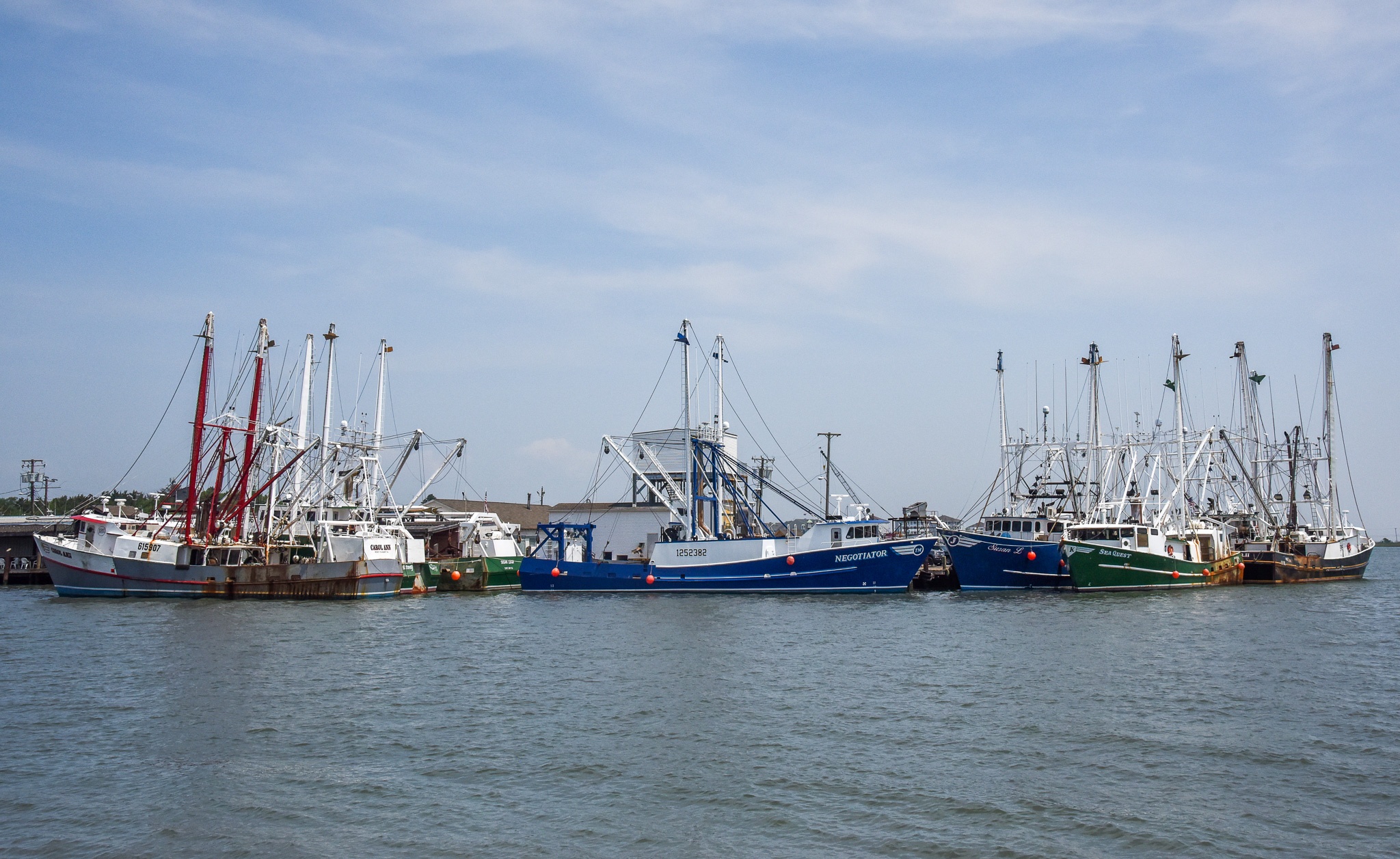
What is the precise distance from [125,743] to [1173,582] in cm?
4929

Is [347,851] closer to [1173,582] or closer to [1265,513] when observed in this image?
[1173,582]

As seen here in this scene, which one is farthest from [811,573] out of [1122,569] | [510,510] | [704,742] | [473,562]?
[510,510]

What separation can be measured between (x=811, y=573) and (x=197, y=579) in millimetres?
29837

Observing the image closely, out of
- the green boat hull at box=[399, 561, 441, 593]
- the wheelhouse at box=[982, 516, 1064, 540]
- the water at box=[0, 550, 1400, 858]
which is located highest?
the wheelhouse at box=[982, 516, 1064, 540]

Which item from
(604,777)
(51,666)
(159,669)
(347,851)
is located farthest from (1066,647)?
(51,666)

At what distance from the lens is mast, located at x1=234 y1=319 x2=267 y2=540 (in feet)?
173

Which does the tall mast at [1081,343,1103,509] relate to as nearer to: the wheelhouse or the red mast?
the wheelhouse

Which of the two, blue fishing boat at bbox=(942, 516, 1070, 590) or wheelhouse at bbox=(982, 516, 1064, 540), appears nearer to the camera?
blue fishing boat at bbox=(942, 516, 1070, 590)

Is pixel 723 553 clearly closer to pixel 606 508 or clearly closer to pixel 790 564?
pixel 790 564

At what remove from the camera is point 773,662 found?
1079 inches

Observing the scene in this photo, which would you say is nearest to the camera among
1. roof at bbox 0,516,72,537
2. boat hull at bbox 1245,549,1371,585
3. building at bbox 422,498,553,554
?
boat hull at bbox 1245,549,1371,585

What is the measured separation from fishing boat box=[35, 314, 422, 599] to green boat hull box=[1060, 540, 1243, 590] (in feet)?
113

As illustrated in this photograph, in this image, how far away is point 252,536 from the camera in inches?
2072

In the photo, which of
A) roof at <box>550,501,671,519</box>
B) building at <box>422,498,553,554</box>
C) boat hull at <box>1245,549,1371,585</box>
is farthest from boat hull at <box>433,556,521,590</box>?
boat hull at <box>1245,549,1371,585</box>
